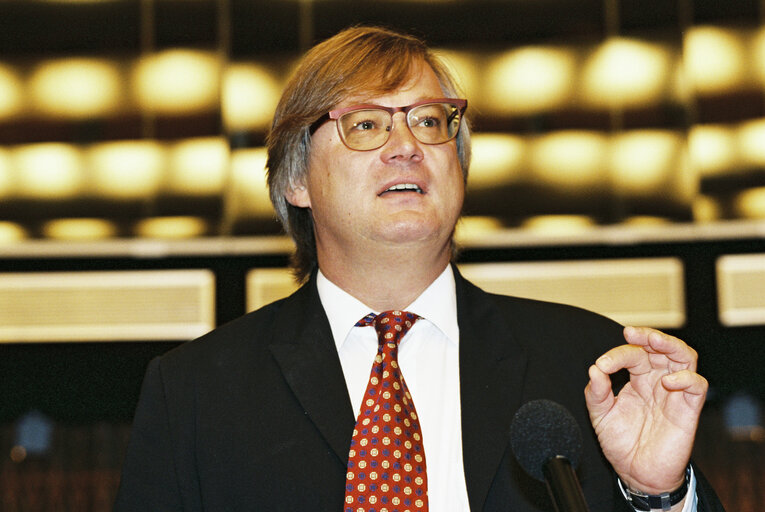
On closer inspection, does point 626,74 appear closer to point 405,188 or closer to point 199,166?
point 199,166

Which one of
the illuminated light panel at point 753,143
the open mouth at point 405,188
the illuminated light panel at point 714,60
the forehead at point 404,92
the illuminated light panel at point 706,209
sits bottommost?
the illuminated light panel at point 706,209

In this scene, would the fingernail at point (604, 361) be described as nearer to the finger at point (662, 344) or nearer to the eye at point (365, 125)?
the finger at point (662, 344)

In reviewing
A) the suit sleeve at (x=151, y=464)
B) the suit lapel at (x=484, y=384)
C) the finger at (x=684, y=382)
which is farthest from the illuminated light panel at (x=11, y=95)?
the finger at (x=684, y=382)

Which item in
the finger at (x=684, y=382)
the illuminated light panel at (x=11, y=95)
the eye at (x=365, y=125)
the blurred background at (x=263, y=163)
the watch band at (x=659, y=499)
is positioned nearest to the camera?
the finger at (x=684, y=382)

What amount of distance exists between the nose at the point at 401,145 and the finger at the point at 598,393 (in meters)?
0.57

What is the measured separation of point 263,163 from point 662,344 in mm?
3371

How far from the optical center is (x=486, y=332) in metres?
1.68

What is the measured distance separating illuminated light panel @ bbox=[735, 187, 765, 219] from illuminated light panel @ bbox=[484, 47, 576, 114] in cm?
96

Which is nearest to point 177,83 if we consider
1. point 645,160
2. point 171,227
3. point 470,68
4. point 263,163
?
point 263,163

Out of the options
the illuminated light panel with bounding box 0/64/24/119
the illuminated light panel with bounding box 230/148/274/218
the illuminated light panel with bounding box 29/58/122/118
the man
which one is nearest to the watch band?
the man

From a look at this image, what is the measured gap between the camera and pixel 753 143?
14.5 feet

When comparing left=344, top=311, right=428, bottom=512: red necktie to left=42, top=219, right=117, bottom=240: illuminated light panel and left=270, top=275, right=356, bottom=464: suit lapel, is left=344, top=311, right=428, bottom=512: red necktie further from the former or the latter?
left=42, top=219, right=117, bottom=240: illuminated light panel

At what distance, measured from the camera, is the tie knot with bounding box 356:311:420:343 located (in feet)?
5.34

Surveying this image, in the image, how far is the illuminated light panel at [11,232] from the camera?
14.3 ft
